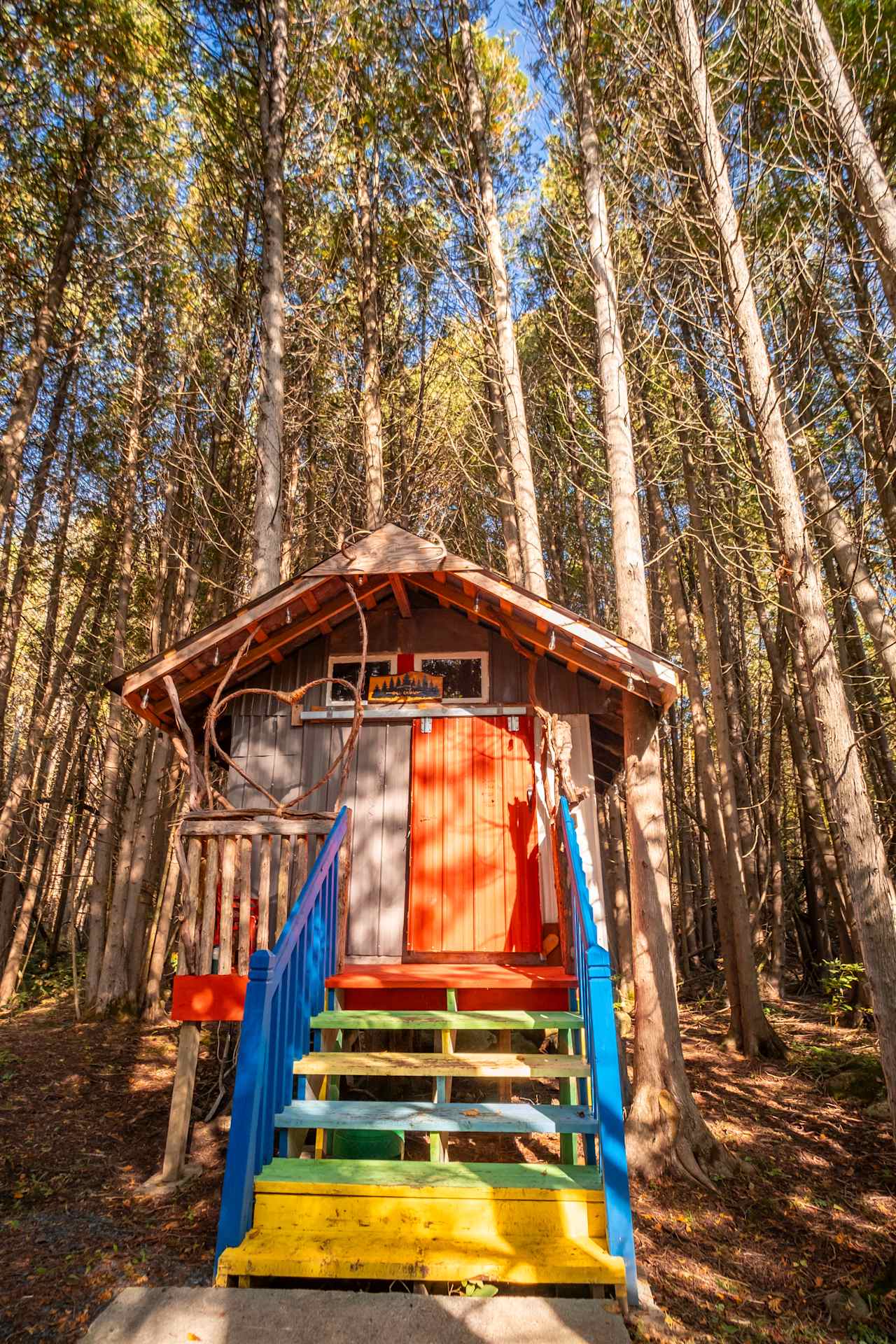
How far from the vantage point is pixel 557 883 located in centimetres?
567

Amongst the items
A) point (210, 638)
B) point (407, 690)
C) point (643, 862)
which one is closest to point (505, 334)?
point (407, 690)

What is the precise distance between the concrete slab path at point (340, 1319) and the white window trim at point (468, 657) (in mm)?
4643

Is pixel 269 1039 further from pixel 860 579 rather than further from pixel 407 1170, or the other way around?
pixel 860 579

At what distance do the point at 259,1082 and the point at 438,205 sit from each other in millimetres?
12023

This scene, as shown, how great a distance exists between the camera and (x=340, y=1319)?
2523 millimetres

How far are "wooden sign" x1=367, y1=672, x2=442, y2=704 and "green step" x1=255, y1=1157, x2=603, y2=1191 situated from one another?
4.00 meters

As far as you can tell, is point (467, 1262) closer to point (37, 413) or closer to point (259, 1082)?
point (259, 1082)

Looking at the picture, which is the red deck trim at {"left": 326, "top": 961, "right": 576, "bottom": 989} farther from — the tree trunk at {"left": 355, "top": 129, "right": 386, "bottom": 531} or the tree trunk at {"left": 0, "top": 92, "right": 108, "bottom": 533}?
the tree trunk at {"left": 0, "top": 92, "right": 108, "bottom": 533}

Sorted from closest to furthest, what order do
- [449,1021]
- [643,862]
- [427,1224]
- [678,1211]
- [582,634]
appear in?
[427,1224]
[449,1021]
[678,1211]
[643,862]
[582,634]

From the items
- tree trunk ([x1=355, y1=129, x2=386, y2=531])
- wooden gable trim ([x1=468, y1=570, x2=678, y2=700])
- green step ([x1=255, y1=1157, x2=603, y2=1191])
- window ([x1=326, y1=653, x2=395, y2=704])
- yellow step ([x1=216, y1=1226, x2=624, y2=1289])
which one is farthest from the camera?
tree trunk ([x1=355, y1=129, x2=386, y2=531])

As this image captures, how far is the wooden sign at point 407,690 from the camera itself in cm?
683

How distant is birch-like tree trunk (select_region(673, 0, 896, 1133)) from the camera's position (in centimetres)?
464

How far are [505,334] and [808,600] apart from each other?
5.65m

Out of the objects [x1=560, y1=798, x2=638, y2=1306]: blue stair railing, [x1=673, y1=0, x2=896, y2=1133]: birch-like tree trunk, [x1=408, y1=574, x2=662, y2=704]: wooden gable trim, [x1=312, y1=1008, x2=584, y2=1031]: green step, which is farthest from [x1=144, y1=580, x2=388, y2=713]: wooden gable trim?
[x1=560, y1=798, x2=638, y2=1306]: blue stair railing
